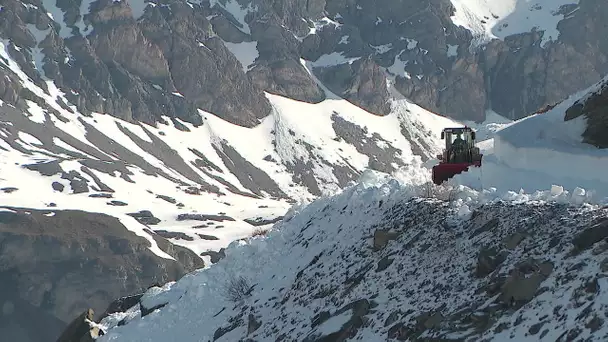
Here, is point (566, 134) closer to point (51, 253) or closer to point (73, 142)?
point (51, 253)

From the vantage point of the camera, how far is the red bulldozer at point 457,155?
84.6ft

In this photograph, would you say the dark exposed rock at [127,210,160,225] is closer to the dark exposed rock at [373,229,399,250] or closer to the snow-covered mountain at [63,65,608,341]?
the snow-covered mountain at [63,65,608,341]

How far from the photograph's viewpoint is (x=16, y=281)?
4144 inches

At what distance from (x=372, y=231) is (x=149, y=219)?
103 m

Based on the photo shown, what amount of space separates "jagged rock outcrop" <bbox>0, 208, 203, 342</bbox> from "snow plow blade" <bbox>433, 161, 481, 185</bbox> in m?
81.9

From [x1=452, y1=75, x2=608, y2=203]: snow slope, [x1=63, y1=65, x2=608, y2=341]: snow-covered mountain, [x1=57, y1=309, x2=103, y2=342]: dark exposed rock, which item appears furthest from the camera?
[x1=57, y1=309, x2=103, y2=342]: dark exposed rock

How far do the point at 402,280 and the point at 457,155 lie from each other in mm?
9114

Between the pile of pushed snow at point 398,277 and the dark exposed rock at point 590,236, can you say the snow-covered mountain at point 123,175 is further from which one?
the dark exposed rock at point 590,236

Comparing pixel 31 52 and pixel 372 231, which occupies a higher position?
pixel 31 52

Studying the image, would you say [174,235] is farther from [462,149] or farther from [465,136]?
[462,149]

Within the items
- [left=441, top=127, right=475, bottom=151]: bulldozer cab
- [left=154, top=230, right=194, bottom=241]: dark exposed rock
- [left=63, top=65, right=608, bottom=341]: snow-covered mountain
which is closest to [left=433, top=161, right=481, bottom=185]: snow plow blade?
[left=63, top=65, right=608, bottom=341]: snow-covered mountain

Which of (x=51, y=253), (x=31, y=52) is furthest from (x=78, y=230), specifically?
(x=31, y=52)

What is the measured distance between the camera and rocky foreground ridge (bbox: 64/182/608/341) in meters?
14.9

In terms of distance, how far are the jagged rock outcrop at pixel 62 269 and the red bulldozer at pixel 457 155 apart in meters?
80.8
